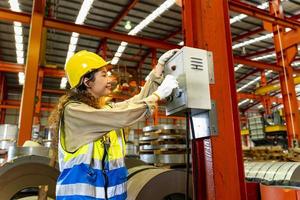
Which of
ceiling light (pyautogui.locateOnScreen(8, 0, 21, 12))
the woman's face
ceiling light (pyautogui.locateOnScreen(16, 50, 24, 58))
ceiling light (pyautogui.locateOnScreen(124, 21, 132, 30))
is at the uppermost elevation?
ceiling light (pyautogui.locateOnScreen(8, 0, 21, 12))

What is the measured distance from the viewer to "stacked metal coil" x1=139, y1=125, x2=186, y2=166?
3399 mm

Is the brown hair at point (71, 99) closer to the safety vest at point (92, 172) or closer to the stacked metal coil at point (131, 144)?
the safety vest at point (92, 172)

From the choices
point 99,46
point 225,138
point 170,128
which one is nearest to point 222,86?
point 225,138

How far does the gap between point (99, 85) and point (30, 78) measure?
302 centimetres

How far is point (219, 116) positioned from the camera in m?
1.61

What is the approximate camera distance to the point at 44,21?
16.6 feet

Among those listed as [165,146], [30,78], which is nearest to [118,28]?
[30,78]

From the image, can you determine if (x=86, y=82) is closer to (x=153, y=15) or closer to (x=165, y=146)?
(x=165, y=146)

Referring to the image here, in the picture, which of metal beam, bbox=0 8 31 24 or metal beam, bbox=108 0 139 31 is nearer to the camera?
metal beam, bbox=0 8 31 24

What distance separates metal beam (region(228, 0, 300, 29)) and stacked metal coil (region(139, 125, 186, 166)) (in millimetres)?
3827

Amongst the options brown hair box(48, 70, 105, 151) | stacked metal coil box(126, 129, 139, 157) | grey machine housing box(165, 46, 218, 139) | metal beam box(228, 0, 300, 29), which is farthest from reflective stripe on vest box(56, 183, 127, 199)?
stacked metal coil box(126, 129, 139, 157)

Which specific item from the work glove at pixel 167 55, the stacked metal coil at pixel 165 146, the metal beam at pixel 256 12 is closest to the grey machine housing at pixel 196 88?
the work glove at pixel 167 55

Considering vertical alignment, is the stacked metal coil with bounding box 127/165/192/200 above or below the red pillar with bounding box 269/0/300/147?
below

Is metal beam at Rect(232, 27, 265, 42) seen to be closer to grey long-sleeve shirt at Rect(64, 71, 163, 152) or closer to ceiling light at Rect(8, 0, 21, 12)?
ceiling light at Rect(8, 0, 21, 12)
